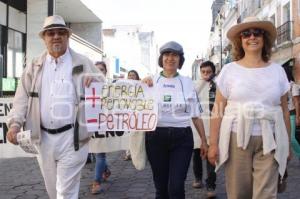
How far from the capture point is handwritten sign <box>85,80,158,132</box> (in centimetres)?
528

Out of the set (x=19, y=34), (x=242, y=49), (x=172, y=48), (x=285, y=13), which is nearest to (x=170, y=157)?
(x=172, y=48)

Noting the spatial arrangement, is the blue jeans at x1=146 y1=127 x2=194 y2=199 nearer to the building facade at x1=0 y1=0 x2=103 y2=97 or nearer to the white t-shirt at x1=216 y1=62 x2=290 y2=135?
the white t-shirt at x1=216 y1=62 x2=290 y2=135

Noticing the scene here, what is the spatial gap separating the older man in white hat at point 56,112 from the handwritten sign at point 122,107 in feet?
1.57

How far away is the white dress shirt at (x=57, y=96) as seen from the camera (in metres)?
4.61

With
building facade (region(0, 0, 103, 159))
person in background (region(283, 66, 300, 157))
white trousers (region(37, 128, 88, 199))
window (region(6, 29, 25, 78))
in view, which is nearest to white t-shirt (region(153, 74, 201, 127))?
white trousers (region(37, 128, 88, 199))

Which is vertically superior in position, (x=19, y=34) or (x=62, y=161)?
(x=19, y=34)

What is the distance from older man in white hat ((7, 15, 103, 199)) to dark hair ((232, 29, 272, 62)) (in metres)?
1.40

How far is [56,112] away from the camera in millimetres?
4609

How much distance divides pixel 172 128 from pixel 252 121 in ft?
3.81

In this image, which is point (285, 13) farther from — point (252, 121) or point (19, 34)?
point (252, 121)

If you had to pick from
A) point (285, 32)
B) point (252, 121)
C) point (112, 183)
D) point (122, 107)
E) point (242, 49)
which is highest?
point (285, 32)

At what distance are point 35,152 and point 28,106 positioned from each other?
0.43 metres

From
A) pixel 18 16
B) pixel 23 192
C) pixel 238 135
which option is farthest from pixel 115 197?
pixel 18 16

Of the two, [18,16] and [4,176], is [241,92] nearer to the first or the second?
[4,176]
